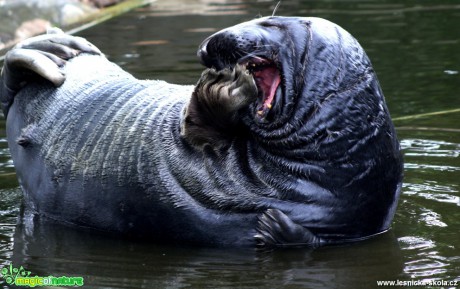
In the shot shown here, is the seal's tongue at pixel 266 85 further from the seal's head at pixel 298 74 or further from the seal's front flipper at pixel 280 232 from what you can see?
the seal's front flipper at pixel 280 232

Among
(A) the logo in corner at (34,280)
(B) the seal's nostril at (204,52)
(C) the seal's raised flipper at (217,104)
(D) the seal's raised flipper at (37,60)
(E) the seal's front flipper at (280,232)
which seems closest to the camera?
(A) the logo in corner at (34,280)

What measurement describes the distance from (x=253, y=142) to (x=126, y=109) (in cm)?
90

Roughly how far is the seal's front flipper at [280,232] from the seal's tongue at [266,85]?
53cm

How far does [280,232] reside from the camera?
17.8 feet

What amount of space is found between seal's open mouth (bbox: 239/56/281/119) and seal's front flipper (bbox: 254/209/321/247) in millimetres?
528

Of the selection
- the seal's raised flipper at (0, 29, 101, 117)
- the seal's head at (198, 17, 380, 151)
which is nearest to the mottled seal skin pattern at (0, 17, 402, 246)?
the seal's head at (198, 17, 380, 151)

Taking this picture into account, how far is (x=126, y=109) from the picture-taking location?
601cm

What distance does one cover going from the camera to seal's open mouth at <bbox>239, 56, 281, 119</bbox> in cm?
541

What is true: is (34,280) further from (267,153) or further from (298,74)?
(298,74)

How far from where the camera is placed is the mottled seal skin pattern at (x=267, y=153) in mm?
5379

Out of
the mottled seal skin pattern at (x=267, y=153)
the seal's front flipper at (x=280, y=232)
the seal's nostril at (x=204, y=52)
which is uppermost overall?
the seal's nostril at (x=204, y=52)

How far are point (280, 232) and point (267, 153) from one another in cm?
43

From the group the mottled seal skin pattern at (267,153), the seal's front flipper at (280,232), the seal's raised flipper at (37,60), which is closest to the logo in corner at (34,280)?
the mottled seal skin pattern at (267,153)

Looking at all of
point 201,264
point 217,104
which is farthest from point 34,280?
point 217,104
